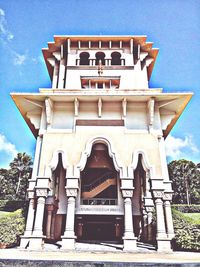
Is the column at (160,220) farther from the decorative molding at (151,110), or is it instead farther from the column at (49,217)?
the column at (49,217)

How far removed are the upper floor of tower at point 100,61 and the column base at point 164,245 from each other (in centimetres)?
1190

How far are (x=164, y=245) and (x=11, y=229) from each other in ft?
28.0

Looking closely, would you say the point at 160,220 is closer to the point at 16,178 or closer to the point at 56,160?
the point at 56,160

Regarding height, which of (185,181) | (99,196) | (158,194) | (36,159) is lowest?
(158,194)

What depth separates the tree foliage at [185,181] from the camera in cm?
4312

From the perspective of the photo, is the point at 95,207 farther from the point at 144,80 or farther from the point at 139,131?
the point at 144,80

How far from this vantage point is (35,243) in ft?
40.0

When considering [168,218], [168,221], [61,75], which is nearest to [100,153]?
[168,218]

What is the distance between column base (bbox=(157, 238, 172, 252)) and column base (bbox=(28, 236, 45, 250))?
604cm

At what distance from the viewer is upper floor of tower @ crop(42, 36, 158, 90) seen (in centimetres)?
2000

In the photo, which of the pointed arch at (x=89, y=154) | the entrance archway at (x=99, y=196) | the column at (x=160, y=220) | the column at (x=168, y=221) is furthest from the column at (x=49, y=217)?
the column at (x=168, y=221)

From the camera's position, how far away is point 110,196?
18203mm

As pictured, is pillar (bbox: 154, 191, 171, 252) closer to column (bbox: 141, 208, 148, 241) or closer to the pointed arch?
the pointed arch

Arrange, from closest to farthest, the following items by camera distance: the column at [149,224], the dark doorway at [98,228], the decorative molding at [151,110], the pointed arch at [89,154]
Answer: the pointed arch at [89,154] → the decorative molding at [151,110] → the column at [149,224] → the dark doorway at [98,228]
